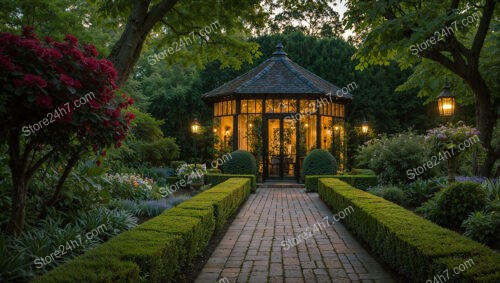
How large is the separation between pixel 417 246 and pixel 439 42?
7.76 metres

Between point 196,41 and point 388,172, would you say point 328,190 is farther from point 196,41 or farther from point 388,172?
point 196,41

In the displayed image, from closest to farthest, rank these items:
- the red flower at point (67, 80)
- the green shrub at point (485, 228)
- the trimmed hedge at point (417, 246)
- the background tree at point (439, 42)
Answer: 1. the trimmed hedge at point (417, 246)
2. the red flower at point (67, 80)
3. the green shrub at point (485, 228)
4. the background tree at point (439, 42)

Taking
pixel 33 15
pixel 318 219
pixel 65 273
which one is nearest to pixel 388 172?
pixel 318 219

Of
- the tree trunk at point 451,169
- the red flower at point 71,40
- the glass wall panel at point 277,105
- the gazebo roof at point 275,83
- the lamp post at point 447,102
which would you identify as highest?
the gazebo roof at point 275,83

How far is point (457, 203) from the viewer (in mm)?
6352

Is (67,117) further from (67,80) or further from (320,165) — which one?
(320,165)

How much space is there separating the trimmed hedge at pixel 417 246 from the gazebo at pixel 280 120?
38.7 feet

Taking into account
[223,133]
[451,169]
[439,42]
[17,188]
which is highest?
[439,42]

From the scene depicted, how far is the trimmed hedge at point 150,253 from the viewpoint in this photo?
2873 mm

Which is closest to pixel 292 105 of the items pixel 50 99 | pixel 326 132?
pixel 326 132

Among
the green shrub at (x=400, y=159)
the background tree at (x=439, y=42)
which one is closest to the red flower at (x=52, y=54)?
the background tree at (x=439, y=42)

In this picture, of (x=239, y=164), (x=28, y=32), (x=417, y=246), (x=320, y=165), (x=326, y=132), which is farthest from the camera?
(x=326, y=132)

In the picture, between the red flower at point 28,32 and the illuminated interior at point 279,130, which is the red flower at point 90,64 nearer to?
the red flower at point 28,32

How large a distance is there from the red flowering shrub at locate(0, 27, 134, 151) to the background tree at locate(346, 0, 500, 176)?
508 centimetres
